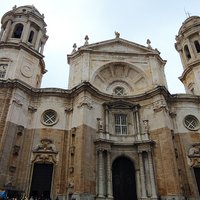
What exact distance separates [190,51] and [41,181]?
24.6 meters

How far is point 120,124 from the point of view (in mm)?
23031

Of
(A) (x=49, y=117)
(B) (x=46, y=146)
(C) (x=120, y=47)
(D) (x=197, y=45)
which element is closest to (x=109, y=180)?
(B) (x=46, y=146)

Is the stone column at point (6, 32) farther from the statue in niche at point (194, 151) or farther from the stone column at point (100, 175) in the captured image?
the statue in niche at point (194, 151)

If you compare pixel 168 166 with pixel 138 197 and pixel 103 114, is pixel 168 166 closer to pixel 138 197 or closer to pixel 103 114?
pixel 138 197

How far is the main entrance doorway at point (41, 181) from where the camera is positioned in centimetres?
1875

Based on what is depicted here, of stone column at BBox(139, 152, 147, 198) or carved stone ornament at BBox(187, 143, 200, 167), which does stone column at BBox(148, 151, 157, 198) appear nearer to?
stone column at BBox(139, 152, 147, 198)

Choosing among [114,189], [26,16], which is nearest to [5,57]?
[26,16]

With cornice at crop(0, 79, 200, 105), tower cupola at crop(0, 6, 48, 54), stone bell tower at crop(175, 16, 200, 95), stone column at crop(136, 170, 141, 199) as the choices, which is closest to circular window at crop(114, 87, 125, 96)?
cornice at crop(0, 79, 200, 105)

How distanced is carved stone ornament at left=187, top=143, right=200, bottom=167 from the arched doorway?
215 inches

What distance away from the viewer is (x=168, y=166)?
1906 cm

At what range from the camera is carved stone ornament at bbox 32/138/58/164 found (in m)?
19.9

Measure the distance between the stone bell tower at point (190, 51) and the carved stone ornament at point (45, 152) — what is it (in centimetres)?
1842

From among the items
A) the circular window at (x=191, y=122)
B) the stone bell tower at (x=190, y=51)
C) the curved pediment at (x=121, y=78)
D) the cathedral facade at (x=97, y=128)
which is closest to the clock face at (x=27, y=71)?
the cathedral facade at (x=97, y=128)

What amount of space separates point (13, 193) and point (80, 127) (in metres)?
7.37
